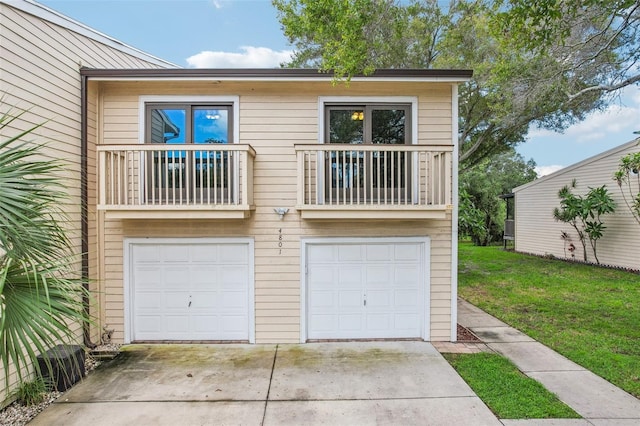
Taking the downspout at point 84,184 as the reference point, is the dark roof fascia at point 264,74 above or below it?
above

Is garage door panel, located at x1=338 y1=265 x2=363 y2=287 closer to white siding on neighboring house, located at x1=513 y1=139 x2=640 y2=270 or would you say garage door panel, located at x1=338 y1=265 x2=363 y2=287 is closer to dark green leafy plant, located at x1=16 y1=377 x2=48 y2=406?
dark green leafy plant, located at x1=16 y1=377 x2=48 y2=406

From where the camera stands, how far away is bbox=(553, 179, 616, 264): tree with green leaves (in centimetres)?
1164

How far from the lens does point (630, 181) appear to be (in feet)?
36.3

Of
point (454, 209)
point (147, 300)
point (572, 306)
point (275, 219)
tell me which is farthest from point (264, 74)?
point (572, 306)

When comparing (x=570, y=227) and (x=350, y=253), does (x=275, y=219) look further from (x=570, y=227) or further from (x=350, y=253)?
(x=570, y=227)

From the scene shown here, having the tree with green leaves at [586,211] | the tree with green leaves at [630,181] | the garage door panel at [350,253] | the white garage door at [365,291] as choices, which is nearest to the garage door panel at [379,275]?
the white garage door at [365,291]

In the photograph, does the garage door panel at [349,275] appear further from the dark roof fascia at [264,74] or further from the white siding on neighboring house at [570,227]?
the white siding on neighboring house at [570,227]

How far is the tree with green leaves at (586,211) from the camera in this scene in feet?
38.2

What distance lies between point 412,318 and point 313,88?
14.6 ft

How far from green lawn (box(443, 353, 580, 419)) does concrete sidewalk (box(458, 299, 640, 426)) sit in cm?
12

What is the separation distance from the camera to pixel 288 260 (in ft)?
19.1

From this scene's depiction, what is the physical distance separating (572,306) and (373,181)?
605 cm

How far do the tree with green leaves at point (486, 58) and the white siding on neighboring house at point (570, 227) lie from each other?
7.82 ft

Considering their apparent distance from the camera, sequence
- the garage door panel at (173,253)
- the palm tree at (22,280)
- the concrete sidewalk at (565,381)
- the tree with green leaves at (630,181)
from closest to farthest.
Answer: the palm tree at (22,280) → the concrete sidewalk at (565,381) → the garage door panel at (173,253) → the tree with green leaves at (630,181)
